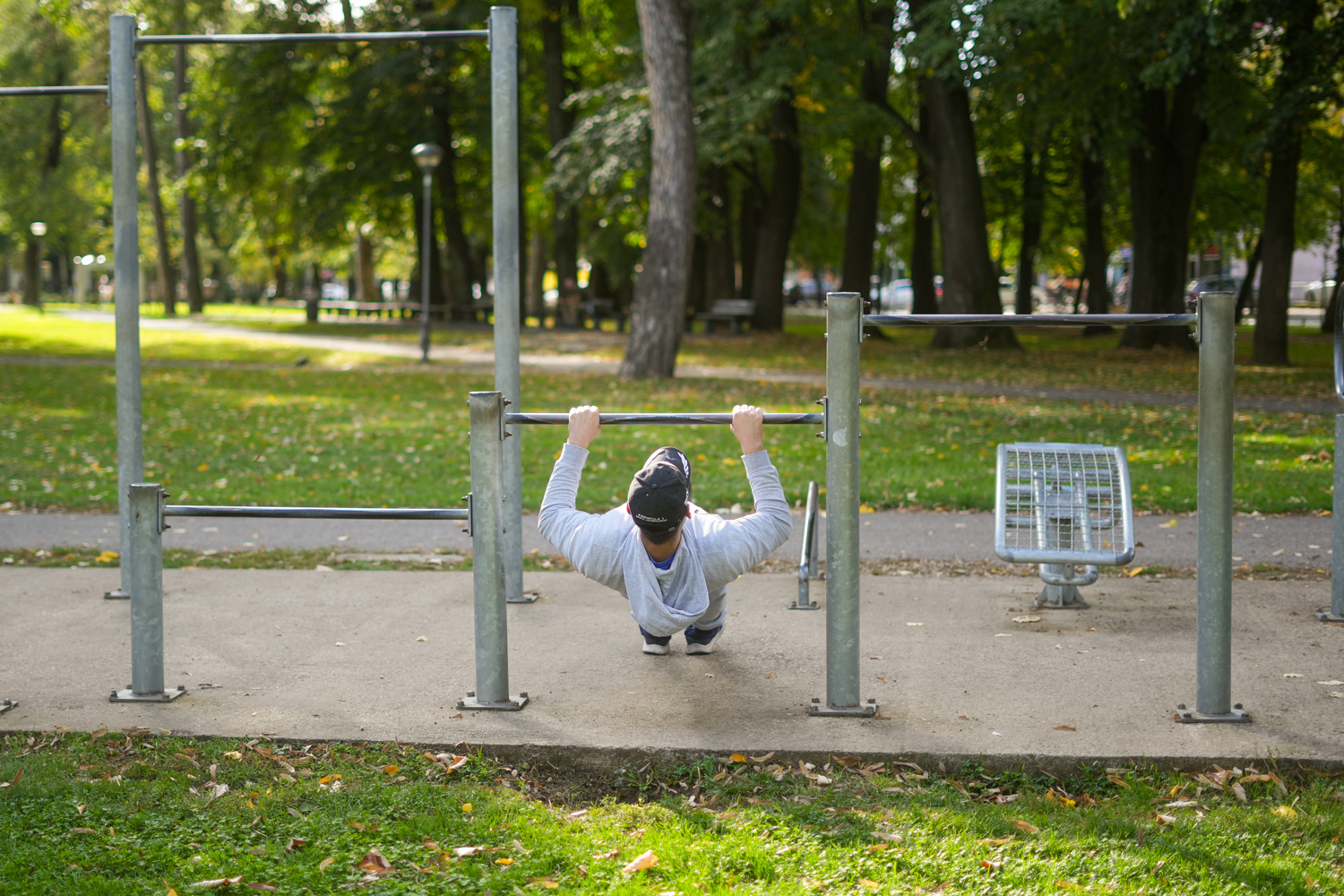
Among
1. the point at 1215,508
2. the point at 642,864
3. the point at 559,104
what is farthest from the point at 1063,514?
the point at 559,104

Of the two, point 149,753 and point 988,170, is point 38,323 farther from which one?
point 149,753

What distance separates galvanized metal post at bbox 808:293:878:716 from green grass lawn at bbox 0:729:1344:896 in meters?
0.40

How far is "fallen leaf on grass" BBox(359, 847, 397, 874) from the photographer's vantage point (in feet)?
10.4

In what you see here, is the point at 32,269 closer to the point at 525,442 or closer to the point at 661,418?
the point at 525,442

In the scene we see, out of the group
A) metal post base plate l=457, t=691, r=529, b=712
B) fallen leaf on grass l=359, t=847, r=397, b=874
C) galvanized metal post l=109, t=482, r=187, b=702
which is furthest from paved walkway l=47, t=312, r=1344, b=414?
fallen leaf on grass l=359, t=847, r=397, b=874

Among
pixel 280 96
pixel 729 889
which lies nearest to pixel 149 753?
pixel 729 889

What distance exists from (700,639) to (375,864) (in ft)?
6.49

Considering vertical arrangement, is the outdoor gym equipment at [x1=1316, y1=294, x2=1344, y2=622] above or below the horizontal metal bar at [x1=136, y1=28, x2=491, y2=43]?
below

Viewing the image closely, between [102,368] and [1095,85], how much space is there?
1668cm

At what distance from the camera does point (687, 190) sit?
53.9 ft

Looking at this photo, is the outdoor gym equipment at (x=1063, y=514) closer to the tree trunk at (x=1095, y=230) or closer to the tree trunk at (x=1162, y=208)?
the tree trunk at (x=1162, y=208)

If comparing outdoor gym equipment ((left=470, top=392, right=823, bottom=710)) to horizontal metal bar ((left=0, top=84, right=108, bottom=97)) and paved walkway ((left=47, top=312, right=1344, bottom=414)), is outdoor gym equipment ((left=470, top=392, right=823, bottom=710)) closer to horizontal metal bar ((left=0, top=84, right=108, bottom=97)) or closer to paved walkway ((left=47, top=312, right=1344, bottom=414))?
horizontal metal bar ((left=0, top=84, right=108, bottom=97))

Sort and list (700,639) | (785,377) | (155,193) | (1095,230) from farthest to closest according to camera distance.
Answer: (155,193) → (1095,230) → (785,377) → (700,639)

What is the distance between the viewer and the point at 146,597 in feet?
14.3
